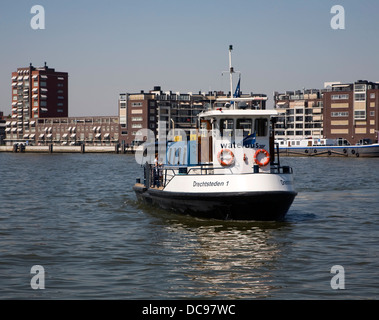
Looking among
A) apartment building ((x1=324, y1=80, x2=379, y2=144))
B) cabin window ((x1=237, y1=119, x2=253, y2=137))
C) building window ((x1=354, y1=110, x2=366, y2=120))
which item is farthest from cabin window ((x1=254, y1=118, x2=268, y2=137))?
building window ((x1=354, y1=110, x2=366, y2=120))

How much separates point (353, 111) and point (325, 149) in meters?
29.6

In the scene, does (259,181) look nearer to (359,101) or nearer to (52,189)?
(52,189)

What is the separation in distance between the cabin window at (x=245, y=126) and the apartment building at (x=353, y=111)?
151m

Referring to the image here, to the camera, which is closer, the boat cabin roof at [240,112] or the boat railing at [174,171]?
the boat railing at [174,171]

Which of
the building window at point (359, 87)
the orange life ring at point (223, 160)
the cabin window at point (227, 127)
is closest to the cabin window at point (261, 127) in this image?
the cabin window at point (227, 127)

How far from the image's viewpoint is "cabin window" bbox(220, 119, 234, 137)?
26938 mm

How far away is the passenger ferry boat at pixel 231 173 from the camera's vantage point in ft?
81.9

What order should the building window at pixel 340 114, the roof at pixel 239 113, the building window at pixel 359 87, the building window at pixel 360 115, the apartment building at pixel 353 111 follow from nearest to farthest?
the roof at pixel 239 113, the apartment building at pixel 353 111, the building window at pixel 360 115, the building window at pixel 359 87, the building window at pixel 340 114

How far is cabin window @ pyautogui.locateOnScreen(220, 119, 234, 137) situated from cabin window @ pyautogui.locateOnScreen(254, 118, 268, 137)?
109 centimetres

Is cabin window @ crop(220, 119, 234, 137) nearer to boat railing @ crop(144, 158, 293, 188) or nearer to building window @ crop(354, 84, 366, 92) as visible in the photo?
boat railing @ crop(144, 158, 293, 188)

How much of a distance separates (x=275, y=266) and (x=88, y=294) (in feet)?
19.5

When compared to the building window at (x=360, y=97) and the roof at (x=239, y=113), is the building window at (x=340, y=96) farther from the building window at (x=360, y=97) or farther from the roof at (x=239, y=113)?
the roof at (x=239, y=113)

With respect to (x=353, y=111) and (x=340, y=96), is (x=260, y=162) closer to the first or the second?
(x=353, y=111)

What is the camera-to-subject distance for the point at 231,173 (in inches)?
1013
